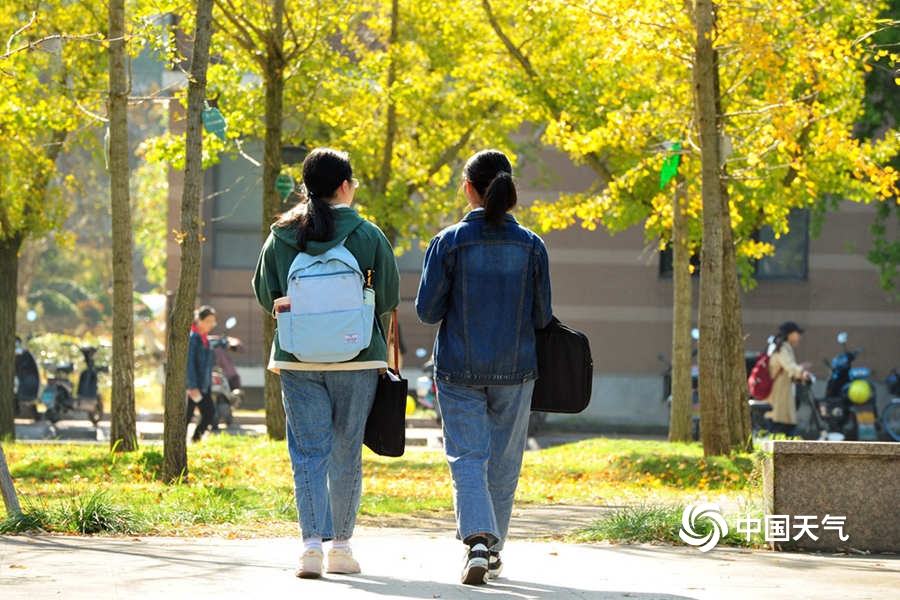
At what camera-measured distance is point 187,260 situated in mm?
10805

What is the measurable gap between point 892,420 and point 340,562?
16630 millimetres

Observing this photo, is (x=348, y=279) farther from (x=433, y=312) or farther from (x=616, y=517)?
(x=616, y=517)

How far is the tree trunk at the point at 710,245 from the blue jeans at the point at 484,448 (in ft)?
23.7

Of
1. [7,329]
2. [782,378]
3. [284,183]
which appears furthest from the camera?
[782,378]

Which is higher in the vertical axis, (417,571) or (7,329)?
(7,329)

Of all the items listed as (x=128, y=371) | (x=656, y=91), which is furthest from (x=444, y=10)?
(x=128, y=371)

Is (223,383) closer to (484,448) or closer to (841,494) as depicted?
(841,494)

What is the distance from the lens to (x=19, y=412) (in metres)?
22.1

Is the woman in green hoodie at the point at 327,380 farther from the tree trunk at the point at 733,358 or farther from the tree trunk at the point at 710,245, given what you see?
the tree trunk at the point at 733,358

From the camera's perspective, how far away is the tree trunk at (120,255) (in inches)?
508

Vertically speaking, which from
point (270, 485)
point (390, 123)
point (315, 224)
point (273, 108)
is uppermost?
point (390, 123)

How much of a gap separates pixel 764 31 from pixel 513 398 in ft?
25.5

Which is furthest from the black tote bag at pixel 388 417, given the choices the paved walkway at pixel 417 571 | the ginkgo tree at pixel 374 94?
the ginkgo tree at pixel 374 94

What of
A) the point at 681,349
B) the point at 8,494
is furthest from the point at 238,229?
the point at 8,494
